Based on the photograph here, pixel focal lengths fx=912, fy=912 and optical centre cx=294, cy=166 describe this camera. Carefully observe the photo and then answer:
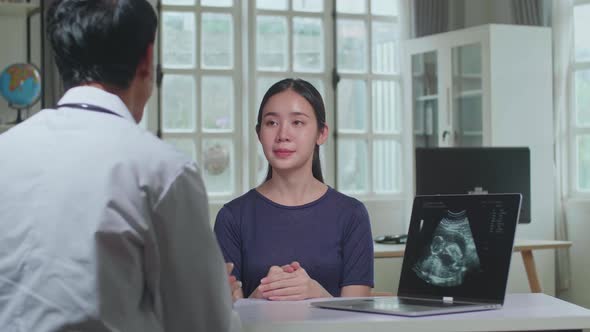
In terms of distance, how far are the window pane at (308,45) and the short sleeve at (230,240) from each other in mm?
4011

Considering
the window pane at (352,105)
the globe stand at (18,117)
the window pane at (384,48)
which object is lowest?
the globe stand at (18,117)

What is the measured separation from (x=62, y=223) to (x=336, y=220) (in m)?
1.26

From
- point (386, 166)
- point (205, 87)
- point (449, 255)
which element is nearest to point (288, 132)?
point (449, 255)

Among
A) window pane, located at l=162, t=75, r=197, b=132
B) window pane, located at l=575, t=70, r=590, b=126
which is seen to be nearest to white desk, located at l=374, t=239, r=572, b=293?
window pane, located at l=575, t=70, r=590, b=126

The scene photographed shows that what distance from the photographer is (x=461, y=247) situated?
6.89ft

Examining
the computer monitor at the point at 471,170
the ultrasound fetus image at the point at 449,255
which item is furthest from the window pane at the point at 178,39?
the ultrasound fetus image at the point at 449,255

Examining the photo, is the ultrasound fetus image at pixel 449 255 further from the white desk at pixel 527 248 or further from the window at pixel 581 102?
the window at pixel 581 102

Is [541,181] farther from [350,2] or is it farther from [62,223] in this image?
[62,223]

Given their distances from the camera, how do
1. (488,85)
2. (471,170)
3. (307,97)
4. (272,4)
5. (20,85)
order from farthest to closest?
(272,4)
(488,85)
(20,85)
(471,170)
(307,97)

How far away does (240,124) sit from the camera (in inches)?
246

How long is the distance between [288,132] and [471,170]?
2.12 metres

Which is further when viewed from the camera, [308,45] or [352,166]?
[352,166]

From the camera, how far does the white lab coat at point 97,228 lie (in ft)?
4.18

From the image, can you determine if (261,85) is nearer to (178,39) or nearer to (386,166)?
(178,39)
